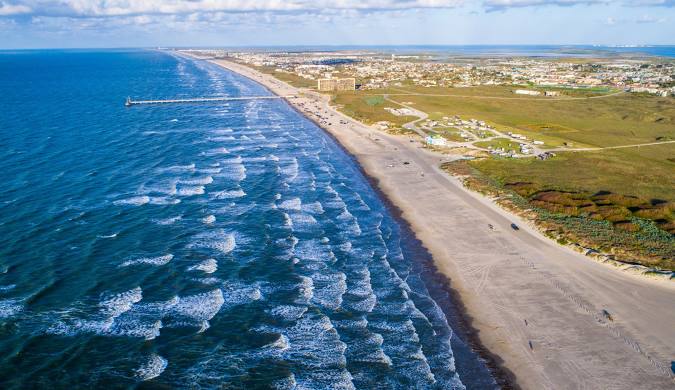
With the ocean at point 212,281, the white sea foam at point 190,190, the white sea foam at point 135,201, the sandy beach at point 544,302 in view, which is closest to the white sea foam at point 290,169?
the ocean at point 212,281

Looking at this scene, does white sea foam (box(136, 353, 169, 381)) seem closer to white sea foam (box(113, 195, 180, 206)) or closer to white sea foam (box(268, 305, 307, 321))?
white sea foam (box(268, 305, 307, 321))

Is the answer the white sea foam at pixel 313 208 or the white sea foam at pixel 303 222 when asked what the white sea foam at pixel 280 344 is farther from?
the white sea foam at pixel 313 208

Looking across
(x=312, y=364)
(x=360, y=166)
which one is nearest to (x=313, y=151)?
(x=360, y=166)

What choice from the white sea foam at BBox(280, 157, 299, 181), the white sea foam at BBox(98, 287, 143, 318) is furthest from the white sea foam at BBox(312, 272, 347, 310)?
the white sea foam at BBox(280, 157, 299, 181)

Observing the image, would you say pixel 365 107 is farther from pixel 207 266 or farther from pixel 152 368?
pixel 152 368

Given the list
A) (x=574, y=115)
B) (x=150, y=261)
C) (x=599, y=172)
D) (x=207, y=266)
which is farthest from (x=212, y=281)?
(x=574, y=115)

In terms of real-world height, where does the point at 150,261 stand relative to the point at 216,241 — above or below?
below
